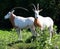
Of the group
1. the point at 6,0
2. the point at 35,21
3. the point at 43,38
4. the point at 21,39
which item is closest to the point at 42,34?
the point at 43,38

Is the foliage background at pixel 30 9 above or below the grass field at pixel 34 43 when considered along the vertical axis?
above

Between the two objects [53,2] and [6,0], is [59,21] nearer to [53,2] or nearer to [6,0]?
[53,2]

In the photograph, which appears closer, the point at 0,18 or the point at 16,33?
the point at 16,33

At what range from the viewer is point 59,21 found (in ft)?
67.2

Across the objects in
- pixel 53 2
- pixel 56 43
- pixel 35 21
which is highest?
pixel 53 2

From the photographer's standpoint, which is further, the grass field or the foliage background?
the foliage background

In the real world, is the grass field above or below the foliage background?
below

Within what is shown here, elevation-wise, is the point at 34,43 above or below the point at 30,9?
below

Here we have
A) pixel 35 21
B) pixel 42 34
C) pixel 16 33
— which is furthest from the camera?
pixel 16 33

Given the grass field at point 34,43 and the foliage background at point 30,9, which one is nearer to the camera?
the grass field at point 34,43

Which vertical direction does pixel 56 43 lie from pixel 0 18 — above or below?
below

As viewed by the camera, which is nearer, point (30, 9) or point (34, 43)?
point (34, 43)

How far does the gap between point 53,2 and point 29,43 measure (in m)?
6.99

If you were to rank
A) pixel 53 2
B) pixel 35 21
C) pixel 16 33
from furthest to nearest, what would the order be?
1. pixel 53 2
2. pixel 16 33
3. pixel 35 21
